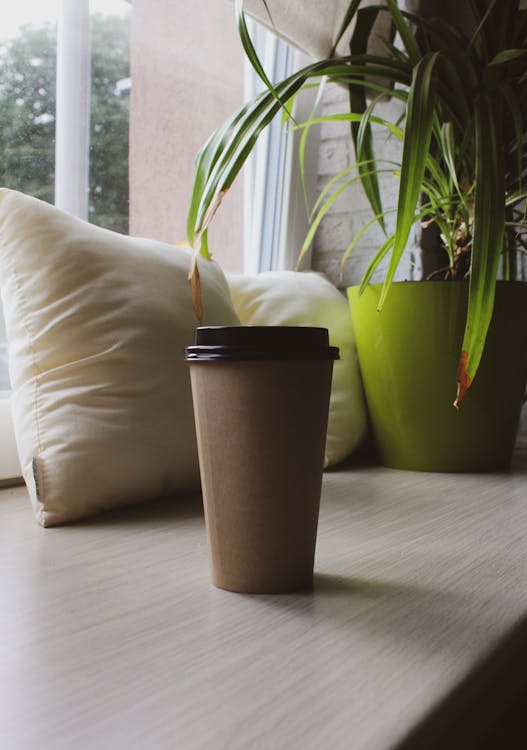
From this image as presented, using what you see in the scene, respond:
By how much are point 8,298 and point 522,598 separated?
71cm

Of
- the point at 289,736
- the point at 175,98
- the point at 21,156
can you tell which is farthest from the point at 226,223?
the point at 289,736

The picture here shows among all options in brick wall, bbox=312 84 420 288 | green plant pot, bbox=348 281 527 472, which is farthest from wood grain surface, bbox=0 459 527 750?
brick wall, bbox=312 84 420 288

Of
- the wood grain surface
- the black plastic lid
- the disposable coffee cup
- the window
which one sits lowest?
the wood grain surface

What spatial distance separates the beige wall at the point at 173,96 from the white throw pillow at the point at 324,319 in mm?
243

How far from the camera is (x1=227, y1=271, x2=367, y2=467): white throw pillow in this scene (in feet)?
4.52

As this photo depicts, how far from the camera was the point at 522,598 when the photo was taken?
0.62 m

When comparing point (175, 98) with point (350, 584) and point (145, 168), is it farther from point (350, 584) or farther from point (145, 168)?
point (350, 584)

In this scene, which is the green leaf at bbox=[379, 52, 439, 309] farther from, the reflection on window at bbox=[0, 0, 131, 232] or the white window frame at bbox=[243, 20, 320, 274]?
the white window frame at bbox=[243, 20, 320, 274]

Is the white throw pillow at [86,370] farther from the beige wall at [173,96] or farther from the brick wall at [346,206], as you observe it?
the brick wall at [346,206]

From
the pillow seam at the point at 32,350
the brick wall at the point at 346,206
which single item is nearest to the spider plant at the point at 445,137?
the brick wall at the point at 346,206

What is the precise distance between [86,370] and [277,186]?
3.64 ft

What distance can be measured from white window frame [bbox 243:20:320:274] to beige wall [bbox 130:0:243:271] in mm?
132

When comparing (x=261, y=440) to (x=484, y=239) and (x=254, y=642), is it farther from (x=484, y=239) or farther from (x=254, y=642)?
(x=484, y=239)

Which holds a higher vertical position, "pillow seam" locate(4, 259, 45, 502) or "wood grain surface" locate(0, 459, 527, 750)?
"pillow seam" locate(4, 259, 45, 502)
